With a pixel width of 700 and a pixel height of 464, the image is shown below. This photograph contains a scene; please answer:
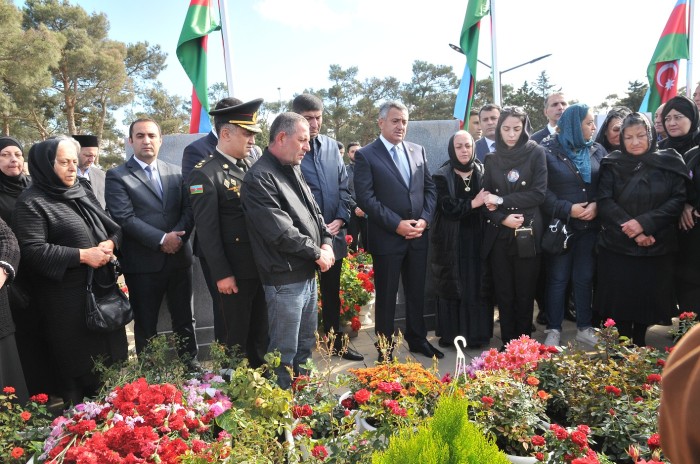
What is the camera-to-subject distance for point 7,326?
2.80 meters

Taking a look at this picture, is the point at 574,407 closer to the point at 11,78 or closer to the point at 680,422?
the point at 680,422

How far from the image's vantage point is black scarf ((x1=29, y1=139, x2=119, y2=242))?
309 centimetres

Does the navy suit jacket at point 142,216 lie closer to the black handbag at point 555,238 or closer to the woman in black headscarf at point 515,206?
the woman in black headscarf at point 515,206

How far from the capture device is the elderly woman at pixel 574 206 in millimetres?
4242

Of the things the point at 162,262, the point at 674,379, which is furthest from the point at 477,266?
the point at 674,379

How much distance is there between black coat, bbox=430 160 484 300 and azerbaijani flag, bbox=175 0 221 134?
316cm

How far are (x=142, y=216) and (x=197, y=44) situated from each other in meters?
3.12

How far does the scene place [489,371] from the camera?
260 centimetres

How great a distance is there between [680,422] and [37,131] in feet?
94.2

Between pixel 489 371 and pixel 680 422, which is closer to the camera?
pixel 680 422

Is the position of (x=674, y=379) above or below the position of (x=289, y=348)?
above

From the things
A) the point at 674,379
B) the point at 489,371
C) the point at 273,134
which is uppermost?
the point at 273,134

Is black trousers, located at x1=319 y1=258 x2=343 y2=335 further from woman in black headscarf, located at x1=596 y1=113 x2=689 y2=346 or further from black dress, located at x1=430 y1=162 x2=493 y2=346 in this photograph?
woman in black headscarf, located at x1=596 y1=113 x2=689 y2=346

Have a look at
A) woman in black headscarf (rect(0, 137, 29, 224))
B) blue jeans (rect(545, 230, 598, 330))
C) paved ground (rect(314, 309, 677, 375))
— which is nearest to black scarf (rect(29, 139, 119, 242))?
woman in black headscarf (rect(0, 137, 29, 224))
